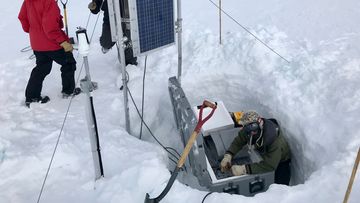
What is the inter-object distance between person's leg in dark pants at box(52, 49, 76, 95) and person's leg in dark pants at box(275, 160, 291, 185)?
9.97 feet

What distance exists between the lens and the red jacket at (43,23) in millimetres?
5004

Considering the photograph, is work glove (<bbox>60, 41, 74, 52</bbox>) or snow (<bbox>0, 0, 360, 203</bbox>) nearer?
snow (<bbox>0, 0, 360, 203</bbox>)

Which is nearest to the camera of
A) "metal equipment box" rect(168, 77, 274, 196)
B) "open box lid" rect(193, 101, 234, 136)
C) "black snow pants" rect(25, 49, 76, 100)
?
"metal equipment box" rect(168, 77, 274, 196)

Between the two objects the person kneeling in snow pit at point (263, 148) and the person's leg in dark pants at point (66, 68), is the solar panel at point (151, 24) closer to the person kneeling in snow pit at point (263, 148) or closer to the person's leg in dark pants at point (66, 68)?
the person kneeling in snow pit at point (263, 148)

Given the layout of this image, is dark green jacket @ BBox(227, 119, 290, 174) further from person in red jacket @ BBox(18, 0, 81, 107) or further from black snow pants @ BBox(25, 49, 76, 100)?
black snow pants @ BBox(25, 49, 76, 100)

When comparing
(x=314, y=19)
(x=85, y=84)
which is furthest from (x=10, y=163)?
(x=314, y=19)

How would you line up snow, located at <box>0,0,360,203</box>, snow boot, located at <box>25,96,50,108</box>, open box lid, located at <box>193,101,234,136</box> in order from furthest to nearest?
snow boot, located at <box>25,96,50,108</box>
open box lid, located at <box>193,101,234,136</box>
snow, located at <box>0,0,360,203</box>

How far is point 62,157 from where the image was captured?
4410 mm

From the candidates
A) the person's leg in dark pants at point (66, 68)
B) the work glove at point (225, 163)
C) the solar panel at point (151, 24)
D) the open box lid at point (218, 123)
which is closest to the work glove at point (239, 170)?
the work glove at point (225, 163)

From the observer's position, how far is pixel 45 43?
17.3ft

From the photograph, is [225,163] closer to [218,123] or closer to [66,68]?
[218,123]

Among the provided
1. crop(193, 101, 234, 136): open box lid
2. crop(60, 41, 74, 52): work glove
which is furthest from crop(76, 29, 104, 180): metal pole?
crop(60, 41, 74, 52): work glove

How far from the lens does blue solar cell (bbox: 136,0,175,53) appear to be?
14.5ft

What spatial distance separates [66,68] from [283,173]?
3156mm
